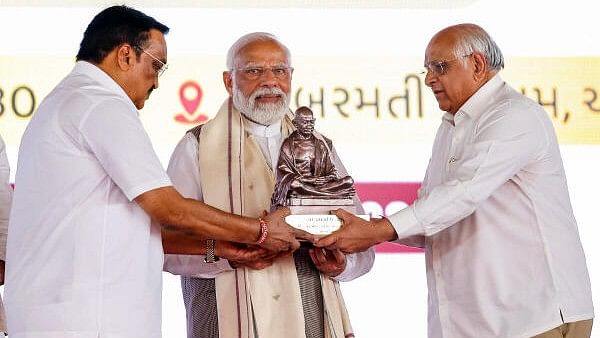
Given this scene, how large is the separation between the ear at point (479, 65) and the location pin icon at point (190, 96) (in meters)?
1.82

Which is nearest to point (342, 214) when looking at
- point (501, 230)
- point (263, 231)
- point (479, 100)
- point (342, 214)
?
point (342, 214)

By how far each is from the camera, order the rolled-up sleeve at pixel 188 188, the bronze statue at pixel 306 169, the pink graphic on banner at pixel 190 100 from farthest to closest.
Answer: the pink graphic on banner at pixel 190 100
the rolled-up sleeve at pixel 188 188
the bronze statue at pixel 306 169

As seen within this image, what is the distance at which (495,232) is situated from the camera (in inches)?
139

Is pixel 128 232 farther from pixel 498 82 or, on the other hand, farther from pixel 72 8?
pixel 72 8

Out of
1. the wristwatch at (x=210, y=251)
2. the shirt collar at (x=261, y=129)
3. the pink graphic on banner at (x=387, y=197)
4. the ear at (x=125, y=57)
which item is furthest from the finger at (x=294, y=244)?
the pink graphic on banner at (x=387, y=197)

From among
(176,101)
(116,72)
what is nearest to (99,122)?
(116,72)

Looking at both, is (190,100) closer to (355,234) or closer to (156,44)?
(355,234)

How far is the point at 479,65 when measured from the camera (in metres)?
3.67

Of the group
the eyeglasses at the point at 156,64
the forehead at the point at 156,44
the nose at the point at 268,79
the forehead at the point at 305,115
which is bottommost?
the forehead at the point at 305,115

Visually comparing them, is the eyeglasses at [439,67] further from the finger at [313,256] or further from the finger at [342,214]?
the finger at [313,256]

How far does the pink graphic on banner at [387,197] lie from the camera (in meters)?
5.16

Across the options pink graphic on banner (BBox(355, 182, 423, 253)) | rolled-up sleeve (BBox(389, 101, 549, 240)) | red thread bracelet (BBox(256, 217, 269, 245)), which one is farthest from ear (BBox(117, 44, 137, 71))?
pink graphic on banner (BBox(355, 182, 423, 253))

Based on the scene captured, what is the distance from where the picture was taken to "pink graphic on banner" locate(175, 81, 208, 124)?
515 cm

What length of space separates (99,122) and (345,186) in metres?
0.95
